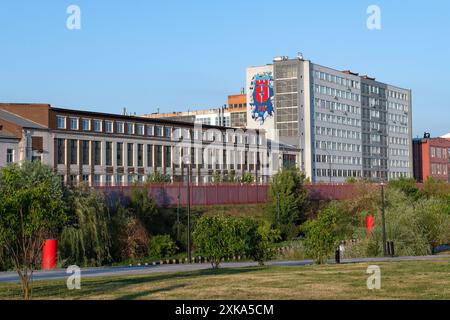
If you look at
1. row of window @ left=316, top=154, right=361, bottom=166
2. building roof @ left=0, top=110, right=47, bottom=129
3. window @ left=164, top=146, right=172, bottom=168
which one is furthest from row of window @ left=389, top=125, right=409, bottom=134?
building roof @ left=0, top=110, right=47, bottom=129

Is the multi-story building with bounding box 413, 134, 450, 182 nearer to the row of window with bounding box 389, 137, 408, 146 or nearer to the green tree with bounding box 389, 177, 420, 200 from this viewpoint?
the row of window with bounding box 389, 137, 408, 146

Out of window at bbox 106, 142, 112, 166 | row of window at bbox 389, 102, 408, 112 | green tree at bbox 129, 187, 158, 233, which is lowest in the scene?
green tree at bbox 129, 187, 158, 233

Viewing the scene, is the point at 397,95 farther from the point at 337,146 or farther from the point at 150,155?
the point at 150,155

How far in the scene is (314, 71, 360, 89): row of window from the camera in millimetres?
113525

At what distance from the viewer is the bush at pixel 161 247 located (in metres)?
54.4

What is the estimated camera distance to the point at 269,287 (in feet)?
69.9

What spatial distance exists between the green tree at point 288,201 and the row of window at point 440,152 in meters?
76.6

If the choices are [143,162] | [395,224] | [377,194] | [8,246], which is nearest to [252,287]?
[8,246]

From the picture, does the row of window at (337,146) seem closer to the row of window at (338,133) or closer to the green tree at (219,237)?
the row of window at (338,133)

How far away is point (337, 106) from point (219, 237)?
292ft

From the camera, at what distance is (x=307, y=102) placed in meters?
111

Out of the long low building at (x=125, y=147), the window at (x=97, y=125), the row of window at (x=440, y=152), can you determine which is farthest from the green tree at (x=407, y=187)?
the row of window at (x=440, y=152)

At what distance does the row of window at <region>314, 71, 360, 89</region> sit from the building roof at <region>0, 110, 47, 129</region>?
5322 centimetres
